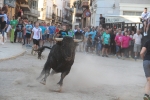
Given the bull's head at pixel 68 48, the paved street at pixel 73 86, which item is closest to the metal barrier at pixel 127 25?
the paved street at pixel 73 86

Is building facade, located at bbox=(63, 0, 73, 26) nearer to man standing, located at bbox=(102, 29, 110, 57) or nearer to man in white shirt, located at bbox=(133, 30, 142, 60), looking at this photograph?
man standing, located at bbox=(102, 29, 110, 57)

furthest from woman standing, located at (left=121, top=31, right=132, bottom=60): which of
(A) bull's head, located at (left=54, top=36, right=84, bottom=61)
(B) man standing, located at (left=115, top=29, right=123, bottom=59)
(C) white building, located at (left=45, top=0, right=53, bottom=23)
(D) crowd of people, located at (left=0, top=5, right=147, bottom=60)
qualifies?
(C) white building, located at (left=45, top=0, right=53, bottom=23)

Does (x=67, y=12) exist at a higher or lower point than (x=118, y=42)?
higher

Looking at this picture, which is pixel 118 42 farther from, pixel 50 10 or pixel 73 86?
pixel 50 10

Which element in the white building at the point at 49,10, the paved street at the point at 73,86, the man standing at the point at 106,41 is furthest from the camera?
the white building at the point at 49,10

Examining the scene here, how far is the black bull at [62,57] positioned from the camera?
29.7 feet

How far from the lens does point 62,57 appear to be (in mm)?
9258

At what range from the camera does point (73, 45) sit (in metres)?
9.17

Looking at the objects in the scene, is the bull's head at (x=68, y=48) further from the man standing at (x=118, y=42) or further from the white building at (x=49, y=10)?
the white building at (x=49, y=10)

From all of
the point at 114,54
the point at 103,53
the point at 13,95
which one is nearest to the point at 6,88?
the point at 13,95

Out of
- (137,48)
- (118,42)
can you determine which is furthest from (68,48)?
(118,42)

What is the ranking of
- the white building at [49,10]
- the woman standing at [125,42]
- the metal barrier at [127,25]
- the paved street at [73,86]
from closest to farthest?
the paved street at [73,86] → the woman standing at [125,42] → the metal barrier at [127,25] → the white building at [49,10]

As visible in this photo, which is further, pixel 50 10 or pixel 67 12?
pixel 67 12

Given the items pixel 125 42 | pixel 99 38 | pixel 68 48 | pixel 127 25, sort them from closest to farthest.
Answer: pixel 68 48, pixel 125 42, pixel 99 38, pixel 127 25
